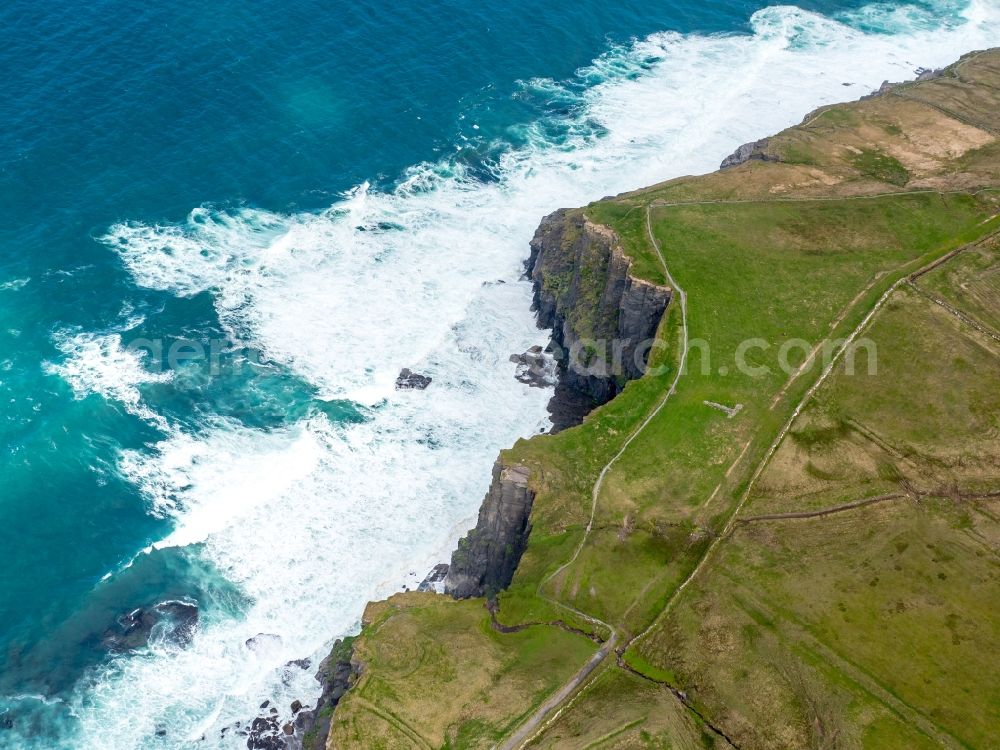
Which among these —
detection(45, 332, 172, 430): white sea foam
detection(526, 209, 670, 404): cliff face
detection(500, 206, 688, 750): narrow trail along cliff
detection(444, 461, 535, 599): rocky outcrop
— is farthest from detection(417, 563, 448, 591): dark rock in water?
detection(45, 332, 172, 430): white sea foam

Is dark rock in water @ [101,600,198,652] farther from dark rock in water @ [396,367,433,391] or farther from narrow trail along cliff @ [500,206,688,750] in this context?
narrow trail along cliff @ [500,206,688,750]

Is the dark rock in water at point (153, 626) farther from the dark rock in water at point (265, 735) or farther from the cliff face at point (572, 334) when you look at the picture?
the cliff face at point (572, 334)

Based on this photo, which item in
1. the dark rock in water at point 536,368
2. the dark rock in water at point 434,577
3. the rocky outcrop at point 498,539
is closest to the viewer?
the rocky outcrop at point 498,539

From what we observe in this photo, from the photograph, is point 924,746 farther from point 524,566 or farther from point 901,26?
point 901,26

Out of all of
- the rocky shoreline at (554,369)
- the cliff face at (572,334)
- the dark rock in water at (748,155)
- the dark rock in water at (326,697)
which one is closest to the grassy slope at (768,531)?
the cliff face at (572,334)

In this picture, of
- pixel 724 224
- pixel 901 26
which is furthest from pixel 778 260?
pixel 901 26

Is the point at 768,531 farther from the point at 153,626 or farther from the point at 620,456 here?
the point at 153,626
